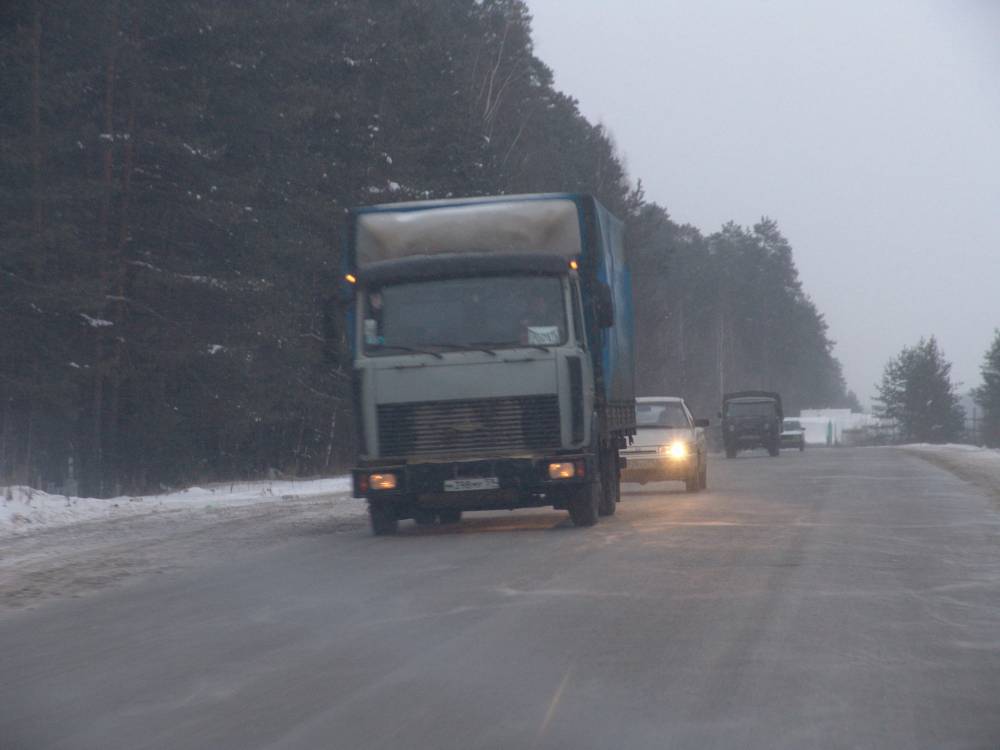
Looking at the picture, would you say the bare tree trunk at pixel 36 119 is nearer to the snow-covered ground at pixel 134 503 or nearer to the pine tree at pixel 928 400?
the snow-covered ground at pixel 134 503

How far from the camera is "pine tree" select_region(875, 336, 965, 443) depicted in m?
133

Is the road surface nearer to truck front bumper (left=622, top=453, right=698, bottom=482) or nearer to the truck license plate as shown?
the truck license plate

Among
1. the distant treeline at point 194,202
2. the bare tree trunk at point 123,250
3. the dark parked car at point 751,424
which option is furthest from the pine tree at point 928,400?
the bare tree trunk at point 123,250

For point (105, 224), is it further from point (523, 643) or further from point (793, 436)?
point (793, 436)

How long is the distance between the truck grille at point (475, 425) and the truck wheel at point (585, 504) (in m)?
0.90

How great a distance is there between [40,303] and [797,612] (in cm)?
2396

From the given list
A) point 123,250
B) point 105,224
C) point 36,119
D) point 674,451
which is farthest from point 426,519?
point 36,119

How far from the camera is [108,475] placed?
33125mm

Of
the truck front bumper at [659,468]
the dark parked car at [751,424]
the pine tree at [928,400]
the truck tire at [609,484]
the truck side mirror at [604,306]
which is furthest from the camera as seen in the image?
the pine tree at [928,400]

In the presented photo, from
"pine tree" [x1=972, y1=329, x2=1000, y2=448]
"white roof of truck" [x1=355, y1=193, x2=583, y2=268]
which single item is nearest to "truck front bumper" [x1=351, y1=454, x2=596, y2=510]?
"white roof of truck" [x1=355, y1=193, x2=583, y2=268]

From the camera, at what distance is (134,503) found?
76.9 feet

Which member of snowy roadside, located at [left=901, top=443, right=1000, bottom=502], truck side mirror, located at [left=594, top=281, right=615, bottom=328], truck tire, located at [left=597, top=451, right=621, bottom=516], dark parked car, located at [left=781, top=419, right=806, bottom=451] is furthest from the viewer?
dark parked car, located at [left=781, top=419, right=806, bottom=451]

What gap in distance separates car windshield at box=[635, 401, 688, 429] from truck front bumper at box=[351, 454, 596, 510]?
8.95 m

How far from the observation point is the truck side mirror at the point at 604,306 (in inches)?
632
